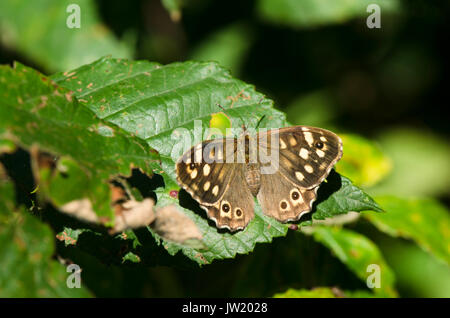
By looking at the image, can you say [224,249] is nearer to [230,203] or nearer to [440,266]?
[230,203]

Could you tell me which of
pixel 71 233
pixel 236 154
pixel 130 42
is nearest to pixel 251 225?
pixel 236 154

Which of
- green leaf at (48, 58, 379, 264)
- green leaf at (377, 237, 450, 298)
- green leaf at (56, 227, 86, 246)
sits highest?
green leaf at (48, 58, 379, 264)

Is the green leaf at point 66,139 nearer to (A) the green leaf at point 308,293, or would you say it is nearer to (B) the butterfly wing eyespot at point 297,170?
(B) the butterfly wing eyespot at point 297,170

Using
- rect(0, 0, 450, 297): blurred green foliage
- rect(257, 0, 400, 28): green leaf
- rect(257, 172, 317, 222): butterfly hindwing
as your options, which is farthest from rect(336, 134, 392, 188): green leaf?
rect(257, 0, 400, 28): green leaf

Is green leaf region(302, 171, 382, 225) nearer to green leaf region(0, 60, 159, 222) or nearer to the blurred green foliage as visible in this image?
the blurred green foliage

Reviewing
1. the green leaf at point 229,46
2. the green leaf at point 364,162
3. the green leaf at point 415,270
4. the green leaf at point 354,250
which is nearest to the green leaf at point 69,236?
the green leaf at point 354,250

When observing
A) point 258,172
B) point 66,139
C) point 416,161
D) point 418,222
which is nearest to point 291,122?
point 416,161
